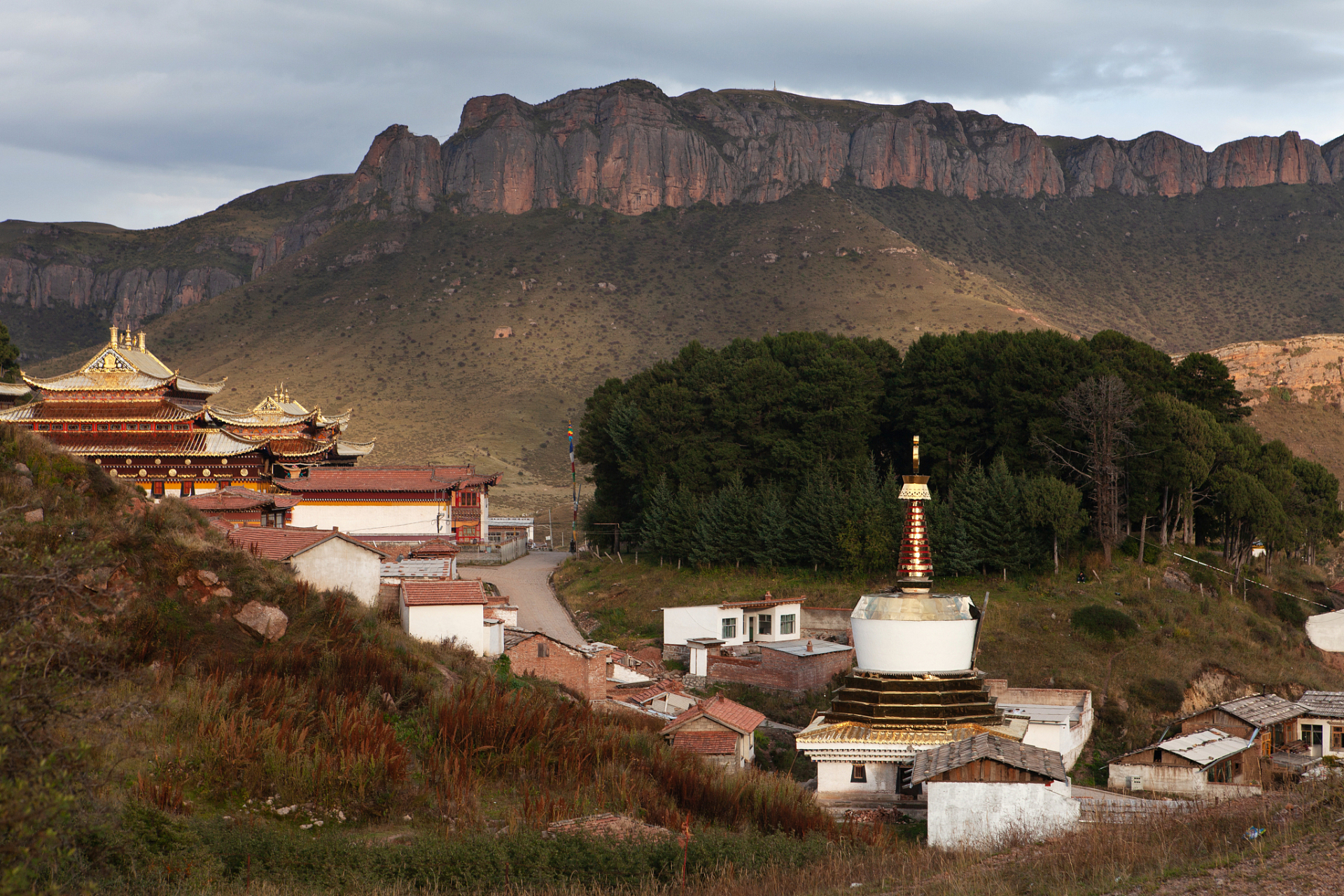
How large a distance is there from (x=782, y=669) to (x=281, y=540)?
18.2m

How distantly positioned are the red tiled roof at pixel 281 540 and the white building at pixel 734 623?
57.3ft

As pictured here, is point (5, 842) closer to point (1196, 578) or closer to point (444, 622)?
point (444, 622)

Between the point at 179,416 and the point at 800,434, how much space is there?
104 ft

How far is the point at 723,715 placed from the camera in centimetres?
2825

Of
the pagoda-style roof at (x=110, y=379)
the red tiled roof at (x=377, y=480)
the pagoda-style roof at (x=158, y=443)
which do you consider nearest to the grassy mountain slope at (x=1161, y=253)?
the red tiled roof at (x=377, y=480)

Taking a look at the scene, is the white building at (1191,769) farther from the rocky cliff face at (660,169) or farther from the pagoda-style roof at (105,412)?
the rocky cliff face at (660,169)

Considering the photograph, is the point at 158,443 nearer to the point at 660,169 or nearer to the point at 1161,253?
the point at 660,169

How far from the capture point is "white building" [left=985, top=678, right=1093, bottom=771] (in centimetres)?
2970

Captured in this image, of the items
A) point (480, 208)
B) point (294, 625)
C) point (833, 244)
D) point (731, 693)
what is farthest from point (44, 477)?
point (480, 208)

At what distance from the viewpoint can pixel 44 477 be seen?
67.2 feet

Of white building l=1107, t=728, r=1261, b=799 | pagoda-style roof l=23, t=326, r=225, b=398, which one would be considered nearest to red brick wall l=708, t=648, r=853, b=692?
white building l=1107, t=728, r=1261, b=799

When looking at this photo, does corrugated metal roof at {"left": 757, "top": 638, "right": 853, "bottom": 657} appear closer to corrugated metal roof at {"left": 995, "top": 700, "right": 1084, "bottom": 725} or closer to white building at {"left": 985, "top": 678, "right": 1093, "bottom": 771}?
white building at {"left": 985, "top": 678, "right": 1093, "bottom": 771}

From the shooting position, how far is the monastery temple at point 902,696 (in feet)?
82.4

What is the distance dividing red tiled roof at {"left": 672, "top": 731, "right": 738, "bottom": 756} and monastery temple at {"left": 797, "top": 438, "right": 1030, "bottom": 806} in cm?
177
